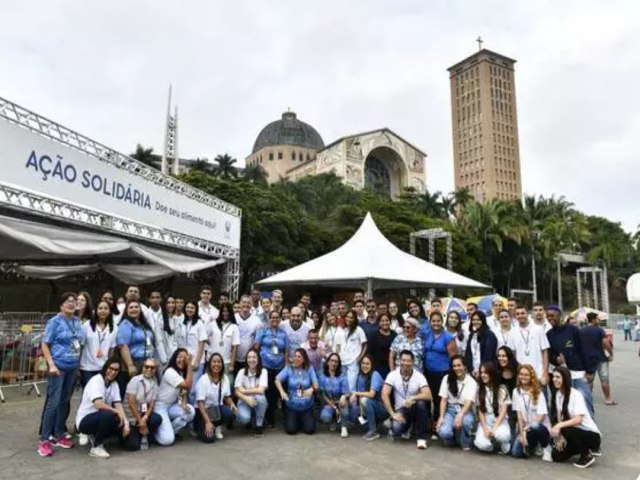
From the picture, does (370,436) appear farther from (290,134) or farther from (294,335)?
(290,134)

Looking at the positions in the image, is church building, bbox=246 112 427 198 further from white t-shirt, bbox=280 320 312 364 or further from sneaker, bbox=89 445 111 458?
sneaker, bbox=89 445 111 458

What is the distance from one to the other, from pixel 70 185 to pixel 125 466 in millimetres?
5627

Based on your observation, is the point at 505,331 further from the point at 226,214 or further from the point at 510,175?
the point at 510,175

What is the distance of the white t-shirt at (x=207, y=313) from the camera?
Answer: 6.15 m

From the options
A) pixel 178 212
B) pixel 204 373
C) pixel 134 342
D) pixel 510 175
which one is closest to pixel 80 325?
pixel 134 342

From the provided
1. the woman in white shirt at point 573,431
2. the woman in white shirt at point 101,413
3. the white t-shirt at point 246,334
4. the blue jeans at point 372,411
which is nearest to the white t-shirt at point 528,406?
the woman in white shirt at point 573,431

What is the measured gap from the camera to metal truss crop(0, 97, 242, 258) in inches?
302

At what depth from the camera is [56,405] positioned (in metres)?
4.81

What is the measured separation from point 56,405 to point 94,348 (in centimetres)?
61

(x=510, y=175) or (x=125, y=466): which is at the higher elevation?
(x=510, y=175)

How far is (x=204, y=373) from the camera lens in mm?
5535

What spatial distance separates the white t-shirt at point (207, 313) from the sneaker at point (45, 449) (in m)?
1.97

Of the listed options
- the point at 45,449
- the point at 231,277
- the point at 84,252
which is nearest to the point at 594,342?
the point at 45,449

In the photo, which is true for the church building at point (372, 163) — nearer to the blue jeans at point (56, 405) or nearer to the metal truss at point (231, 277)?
the metal truss at point (231, 277)
